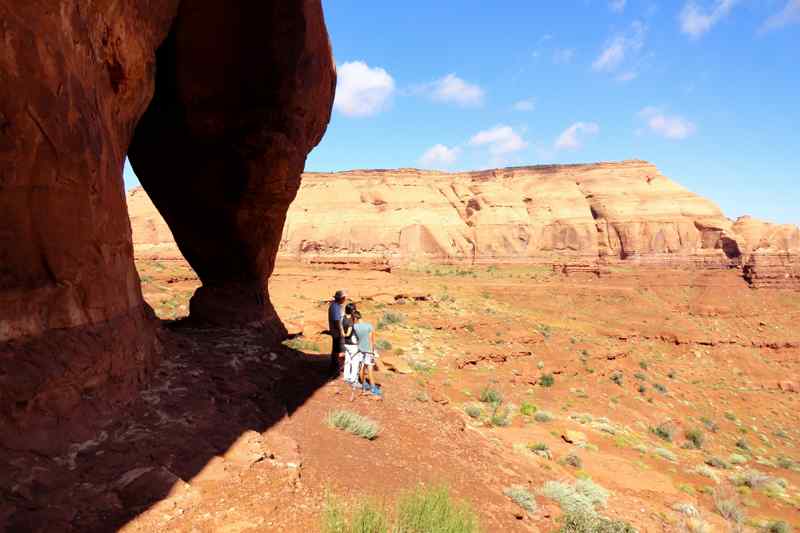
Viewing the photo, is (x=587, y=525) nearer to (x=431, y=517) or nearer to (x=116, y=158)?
(x=431, y=517)

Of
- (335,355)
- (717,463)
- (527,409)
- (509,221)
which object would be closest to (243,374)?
(335,355)

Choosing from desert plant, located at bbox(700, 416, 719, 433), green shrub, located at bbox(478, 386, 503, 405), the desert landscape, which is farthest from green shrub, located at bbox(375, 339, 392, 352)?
desert plant, located at bbox(700, 416, 719, 433)

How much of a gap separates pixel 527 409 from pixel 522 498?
7074 mm

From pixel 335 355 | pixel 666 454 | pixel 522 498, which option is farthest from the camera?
pixel 666 454

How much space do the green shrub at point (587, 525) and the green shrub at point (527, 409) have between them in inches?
253

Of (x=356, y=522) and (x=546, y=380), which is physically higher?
(x=356, y=522)

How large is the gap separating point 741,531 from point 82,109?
9944 mm

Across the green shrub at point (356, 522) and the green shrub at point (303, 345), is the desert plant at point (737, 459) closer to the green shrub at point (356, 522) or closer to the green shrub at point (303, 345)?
the green shrub at point (303, 345)

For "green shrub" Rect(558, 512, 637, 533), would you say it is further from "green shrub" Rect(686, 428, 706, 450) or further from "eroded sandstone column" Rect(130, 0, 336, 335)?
"green shrub" Rect(686, 428, 706, 450)

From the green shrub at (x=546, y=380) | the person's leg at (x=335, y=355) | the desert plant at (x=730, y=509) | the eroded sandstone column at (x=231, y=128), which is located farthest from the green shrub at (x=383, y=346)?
the desert plant at (x=730, y=509)

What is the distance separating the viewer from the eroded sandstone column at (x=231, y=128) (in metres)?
7.91

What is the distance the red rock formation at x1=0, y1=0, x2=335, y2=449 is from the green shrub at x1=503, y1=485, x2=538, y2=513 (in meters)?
4.34

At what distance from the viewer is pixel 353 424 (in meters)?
6.25

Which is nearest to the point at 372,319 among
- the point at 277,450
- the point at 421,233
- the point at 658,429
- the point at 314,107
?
the point at 658,429
